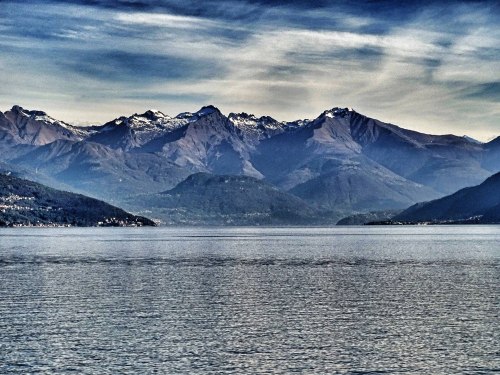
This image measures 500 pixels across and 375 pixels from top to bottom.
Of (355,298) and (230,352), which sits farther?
(355,298)

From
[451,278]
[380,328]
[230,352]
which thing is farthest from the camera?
[451,278]

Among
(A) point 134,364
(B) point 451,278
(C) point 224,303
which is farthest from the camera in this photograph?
(B) point 451,278

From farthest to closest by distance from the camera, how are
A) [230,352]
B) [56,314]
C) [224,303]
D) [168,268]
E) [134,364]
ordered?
[168,268]
[224,303]
[56,314]
[230,352]
[134,364]

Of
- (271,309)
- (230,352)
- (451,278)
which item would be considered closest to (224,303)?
(271,309)

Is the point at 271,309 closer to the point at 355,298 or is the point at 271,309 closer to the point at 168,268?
the point at 355,298

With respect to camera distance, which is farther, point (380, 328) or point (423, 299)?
point (423, 299)

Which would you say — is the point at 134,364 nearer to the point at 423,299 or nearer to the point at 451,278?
the point at 423,299

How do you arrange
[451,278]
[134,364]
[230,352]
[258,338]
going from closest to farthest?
[134,364], [230,352], [258,338], [451,278]

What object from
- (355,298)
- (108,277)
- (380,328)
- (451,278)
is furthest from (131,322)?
(451,278)

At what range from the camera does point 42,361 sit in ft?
237

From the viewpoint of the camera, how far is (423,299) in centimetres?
11906

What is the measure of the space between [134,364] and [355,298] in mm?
58341

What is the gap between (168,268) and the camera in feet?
616

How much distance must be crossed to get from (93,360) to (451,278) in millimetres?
102731
